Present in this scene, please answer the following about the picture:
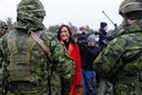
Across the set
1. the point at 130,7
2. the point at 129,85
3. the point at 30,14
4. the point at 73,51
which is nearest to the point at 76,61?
the point at 73,51

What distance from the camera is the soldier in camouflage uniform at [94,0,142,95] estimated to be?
25.7ft

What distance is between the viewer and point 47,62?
9.20 metres

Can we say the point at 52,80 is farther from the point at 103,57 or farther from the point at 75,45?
the point at 75,45

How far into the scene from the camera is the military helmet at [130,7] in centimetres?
788

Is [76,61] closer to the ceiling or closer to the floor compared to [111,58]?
closer to the floor

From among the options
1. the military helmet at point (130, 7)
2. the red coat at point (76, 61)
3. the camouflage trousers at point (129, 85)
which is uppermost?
the military helmet at point (130, 7)

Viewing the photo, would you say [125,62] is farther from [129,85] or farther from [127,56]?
[129,85]

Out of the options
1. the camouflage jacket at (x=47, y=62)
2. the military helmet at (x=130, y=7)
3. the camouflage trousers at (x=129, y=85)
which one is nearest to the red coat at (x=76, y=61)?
the camouflage jacket at (x=47, y=62)

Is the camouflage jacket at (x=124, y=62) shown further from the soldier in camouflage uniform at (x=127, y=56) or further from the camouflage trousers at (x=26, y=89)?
the camouflage trousers at (x=26, y=89)

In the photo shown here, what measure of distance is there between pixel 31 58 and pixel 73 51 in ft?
13.2

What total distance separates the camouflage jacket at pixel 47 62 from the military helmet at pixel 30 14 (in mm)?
126

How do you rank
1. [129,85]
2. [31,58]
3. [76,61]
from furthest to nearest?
[76,61], [31,58], [129,85]

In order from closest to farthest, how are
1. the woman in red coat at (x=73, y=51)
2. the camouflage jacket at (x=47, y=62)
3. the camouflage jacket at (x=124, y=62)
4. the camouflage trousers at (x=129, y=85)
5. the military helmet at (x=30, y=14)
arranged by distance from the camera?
the camouflage jacket at (x=124, y=62) → the camouflage trousers at (x=129, y=85) → the camouflage jacket at (x=47, y=62) → the military helmet at (x=30, y=14) → the woman in red coat at (x=73, y=51)

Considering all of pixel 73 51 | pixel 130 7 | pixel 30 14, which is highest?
pixel 130 7
